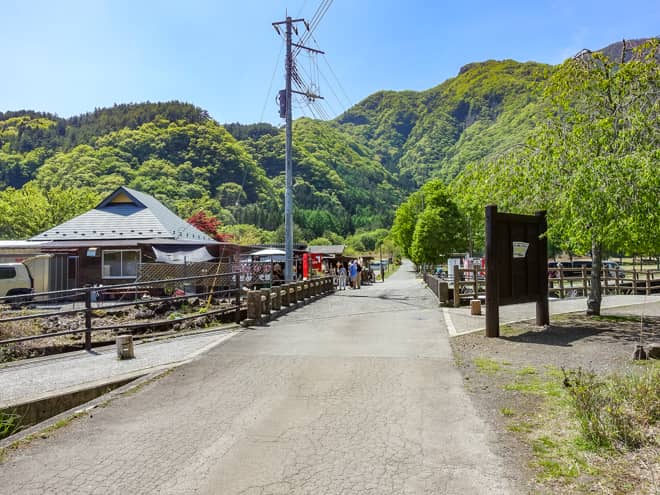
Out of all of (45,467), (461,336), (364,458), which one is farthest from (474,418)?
(461,336)

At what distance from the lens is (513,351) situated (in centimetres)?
904

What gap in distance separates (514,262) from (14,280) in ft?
66.1

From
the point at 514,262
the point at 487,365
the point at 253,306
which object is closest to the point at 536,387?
the point at 487,365

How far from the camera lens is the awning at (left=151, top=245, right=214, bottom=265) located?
85.9 ft

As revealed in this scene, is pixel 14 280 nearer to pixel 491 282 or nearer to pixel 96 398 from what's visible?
pixel 96 398

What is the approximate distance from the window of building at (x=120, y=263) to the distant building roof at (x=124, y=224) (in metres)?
0.96

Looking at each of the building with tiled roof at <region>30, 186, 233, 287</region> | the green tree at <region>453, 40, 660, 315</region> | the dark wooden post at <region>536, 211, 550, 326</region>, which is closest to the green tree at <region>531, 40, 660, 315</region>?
the green tree at <region>453, 40, 660, 315</region>

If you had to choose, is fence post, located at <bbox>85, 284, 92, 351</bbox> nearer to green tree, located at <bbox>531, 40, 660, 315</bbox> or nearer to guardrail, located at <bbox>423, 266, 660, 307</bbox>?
green tree, located at <bbox>531, 40, 660, 315</bbox>

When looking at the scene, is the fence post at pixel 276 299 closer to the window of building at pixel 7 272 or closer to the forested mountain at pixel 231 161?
the window of building at pixel 7 272

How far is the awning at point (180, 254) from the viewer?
1030 inches

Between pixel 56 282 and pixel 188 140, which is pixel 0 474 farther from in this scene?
pixel 188 140

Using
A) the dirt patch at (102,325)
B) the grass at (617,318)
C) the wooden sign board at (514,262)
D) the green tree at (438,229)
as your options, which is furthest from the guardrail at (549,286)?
the green tree at (438,229)

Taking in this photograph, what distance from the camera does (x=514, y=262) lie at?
442 inches

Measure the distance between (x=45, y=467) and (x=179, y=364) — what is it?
3.86m
